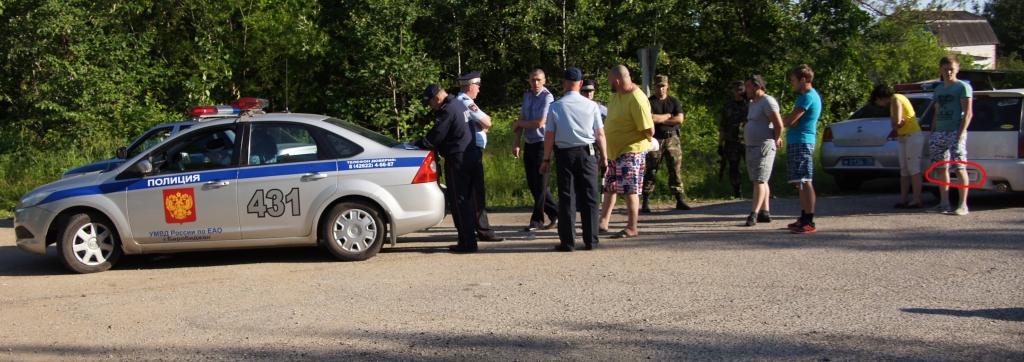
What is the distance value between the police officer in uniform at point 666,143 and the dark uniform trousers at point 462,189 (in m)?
3.29

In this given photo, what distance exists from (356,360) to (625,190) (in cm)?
432

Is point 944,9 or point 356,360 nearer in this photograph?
point 356,360

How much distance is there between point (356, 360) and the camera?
461 centimetres

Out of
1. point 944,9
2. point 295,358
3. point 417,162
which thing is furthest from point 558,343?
point 944,9

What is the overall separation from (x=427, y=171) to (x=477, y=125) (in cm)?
103

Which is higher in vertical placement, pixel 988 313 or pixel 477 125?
pixel 477 125

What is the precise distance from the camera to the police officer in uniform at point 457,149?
793 centimetres

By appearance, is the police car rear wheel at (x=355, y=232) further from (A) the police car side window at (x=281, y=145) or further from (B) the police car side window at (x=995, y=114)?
(B) the police car side window at (x=995, y=114)

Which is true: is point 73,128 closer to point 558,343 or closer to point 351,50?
point 351,50

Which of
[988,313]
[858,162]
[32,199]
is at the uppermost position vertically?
[32,199]

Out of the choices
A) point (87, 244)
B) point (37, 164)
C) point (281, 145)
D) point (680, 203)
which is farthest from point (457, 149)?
point (37, 164)

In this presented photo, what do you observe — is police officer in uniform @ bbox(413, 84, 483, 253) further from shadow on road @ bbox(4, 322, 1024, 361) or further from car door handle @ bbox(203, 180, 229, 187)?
shadow on road @ bbox(4, 322, 1024, 361)

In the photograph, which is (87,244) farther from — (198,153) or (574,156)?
(574,156)

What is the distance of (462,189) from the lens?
8031mm
